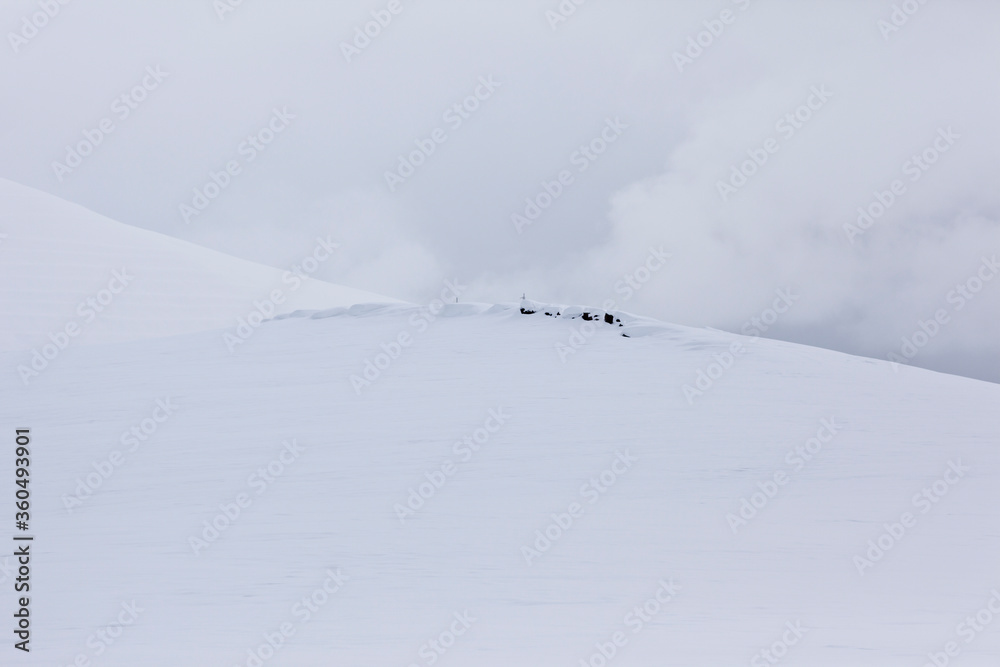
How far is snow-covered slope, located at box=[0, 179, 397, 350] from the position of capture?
16.4 metres

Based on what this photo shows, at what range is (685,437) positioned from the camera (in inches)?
388

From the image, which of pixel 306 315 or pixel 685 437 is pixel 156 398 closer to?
pixel 306 315

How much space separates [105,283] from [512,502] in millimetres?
12797

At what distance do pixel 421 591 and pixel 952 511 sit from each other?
15.7ft

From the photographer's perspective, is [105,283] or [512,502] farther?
[105,283]

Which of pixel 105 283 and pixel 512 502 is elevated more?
pixel 105 283

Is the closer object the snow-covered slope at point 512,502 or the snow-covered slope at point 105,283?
the snow-covered slope at point 512,502

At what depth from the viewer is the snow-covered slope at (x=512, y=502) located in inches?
231

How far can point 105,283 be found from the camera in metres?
18.2

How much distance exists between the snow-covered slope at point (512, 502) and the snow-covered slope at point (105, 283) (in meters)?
2.38

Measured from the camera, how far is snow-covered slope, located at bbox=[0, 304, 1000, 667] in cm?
586

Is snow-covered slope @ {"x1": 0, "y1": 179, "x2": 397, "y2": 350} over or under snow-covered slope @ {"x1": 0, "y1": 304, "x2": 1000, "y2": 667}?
over

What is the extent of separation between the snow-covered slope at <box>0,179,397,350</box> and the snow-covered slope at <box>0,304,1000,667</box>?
2.38 m

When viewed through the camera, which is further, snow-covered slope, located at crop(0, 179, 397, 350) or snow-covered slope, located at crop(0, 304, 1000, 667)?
snow-covered slope, located at crop(0, 179, 397, 350)
